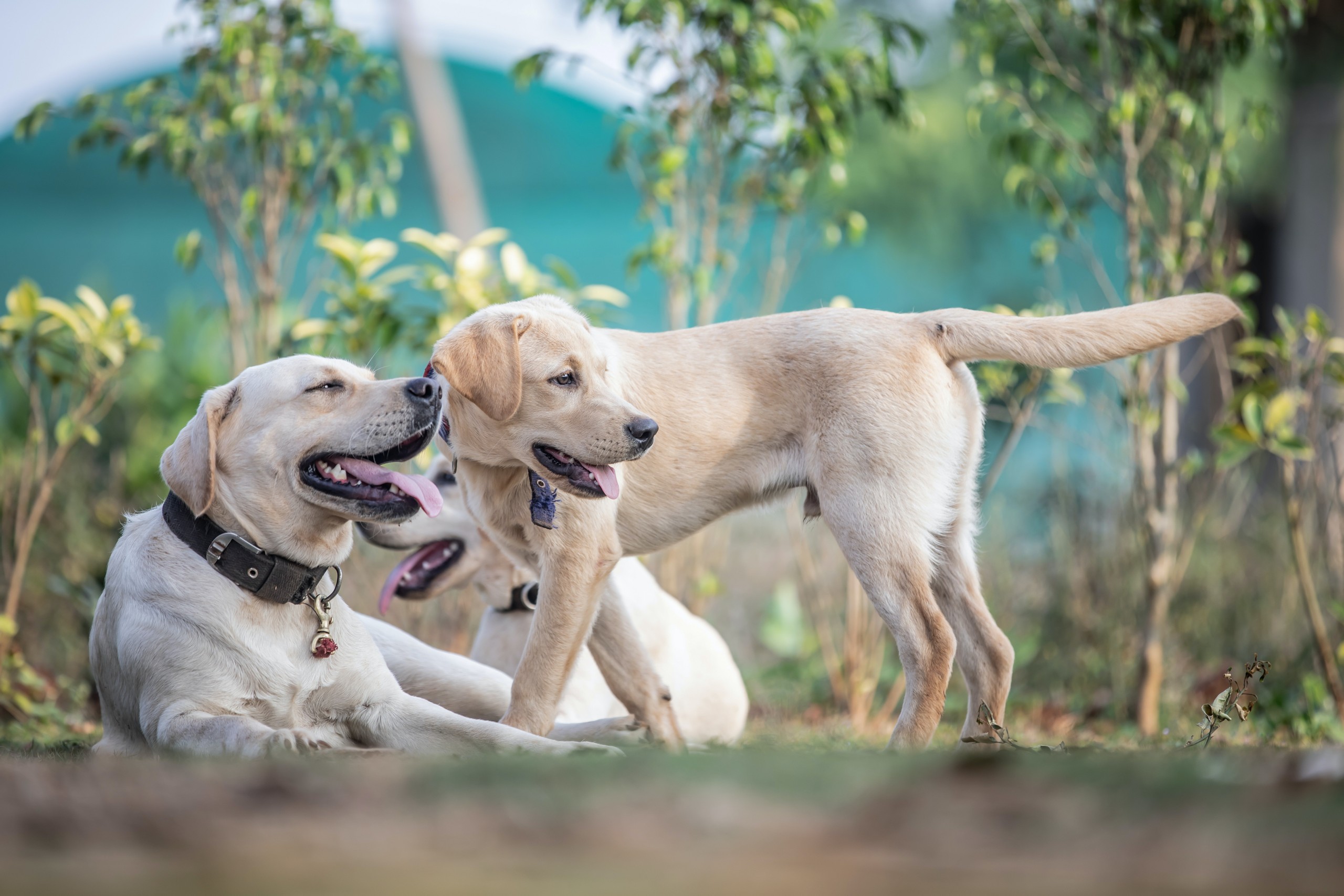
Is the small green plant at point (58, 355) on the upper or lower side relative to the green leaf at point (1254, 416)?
lower

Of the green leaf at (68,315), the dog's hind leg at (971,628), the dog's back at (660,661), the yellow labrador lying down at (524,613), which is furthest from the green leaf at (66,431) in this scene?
the dog's hind leg at (971,628)

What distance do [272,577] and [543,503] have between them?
0.85 metres

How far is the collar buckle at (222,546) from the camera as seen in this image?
9.09 feet

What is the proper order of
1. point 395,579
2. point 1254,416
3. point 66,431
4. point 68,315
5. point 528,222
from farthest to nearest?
point 528,222, point 66,431, point 68,315, point 395,579, point 1254,416

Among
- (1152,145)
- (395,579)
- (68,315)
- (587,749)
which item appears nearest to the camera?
(587,749)

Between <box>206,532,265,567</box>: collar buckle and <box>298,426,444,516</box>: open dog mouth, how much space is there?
8.5 inches

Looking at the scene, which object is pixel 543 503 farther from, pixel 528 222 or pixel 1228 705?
pixel 528 222

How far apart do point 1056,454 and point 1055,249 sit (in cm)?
136

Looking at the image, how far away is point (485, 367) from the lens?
322 cm

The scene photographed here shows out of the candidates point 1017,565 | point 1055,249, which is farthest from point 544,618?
point 1017,565

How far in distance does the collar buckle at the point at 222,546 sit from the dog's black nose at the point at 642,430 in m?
1.07

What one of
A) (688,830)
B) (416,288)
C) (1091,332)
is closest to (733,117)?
(416,288)

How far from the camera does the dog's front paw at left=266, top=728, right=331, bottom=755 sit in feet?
7.84

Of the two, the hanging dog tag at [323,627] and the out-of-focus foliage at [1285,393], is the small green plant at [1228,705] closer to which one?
the out-of-focus foliage at [1285,393]
